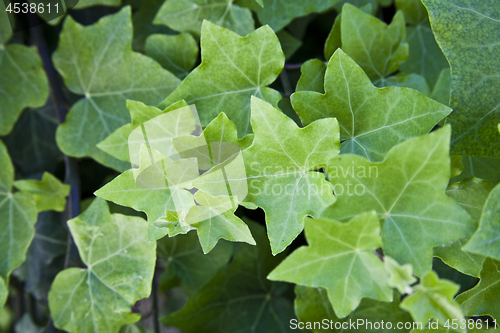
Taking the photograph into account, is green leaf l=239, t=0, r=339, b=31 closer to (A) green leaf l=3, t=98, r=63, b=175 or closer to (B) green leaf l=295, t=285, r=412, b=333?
(B) green leaf l=295, t=285, r=412, b=333

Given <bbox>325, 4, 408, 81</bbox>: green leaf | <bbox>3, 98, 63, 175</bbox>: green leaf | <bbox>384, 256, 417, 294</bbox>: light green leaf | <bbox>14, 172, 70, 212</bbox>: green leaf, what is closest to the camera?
<bbox>384, 256, 417, 294</bbox>: light green leaf

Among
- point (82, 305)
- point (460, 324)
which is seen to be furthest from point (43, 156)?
point (460, 324)

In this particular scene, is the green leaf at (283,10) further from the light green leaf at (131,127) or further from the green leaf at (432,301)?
the green leaf at (432,301)

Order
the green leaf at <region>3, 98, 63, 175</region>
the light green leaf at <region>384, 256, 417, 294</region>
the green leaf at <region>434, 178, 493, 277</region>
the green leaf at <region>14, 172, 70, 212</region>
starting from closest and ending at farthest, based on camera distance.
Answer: the light green leaf at <region>384, 256, 417, 294</region>
the green leaf at <region>434, 178, 493, 277</region>
the green leaf at <region>14, 172, 70, 212</region>
the green leaf at <region>3, 98, 63, 175</region>

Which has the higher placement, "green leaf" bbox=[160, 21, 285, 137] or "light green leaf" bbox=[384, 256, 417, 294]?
"green leaf" bbox=[160, 21, 285, 137]

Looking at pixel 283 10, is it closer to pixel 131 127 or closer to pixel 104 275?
pixel 131 127

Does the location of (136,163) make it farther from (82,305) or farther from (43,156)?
(43,156)

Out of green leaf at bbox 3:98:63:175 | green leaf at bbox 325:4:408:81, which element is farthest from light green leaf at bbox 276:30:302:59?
green leaf at bbox 3:98:63:175
